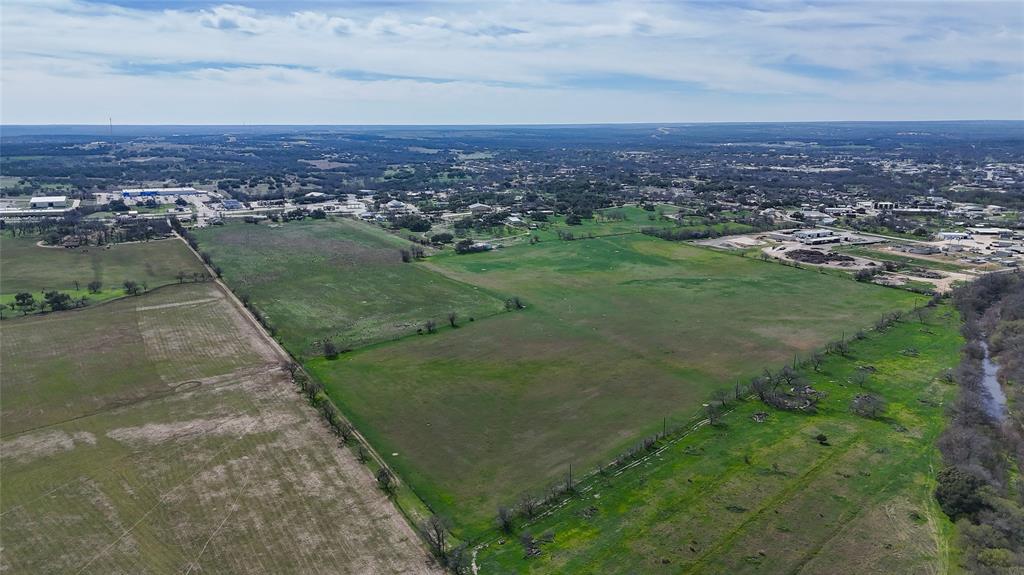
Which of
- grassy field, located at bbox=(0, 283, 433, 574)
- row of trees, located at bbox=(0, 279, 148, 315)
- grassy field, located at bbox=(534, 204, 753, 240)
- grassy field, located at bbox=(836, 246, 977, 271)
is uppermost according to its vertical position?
grassy field, located at bbox=(534, 204, 753, 240)

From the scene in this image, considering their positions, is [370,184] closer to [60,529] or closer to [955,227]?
[955,227]

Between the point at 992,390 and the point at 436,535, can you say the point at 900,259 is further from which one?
the point at 436,535

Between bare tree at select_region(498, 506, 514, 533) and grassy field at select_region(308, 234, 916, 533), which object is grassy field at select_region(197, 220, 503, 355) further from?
bare tree at select_region(498, 506, 514, 533)

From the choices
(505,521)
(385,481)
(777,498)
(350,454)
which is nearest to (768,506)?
(777,498)

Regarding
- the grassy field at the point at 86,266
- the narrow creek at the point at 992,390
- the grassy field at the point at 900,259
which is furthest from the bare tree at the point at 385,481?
the grassy field at the point at 900,259

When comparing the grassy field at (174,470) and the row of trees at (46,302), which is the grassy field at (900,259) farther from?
the row of trees at (46,302)

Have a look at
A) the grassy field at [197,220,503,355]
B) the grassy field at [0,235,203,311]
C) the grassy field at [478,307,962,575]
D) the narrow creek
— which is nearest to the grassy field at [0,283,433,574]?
the grassy field at [197,220,503,355]

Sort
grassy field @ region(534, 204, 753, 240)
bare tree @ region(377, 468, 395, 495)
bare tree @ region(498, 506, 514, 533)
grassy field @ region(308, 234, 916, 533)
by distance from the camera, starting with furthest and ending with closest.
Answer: grassy field @ region(534, 204, 753, 240), grassy field @ region(308, 234, 916, 533), bare tree @ region(377, 468, 395, 495), bare tree @ region(498, 506, 514, 533)
